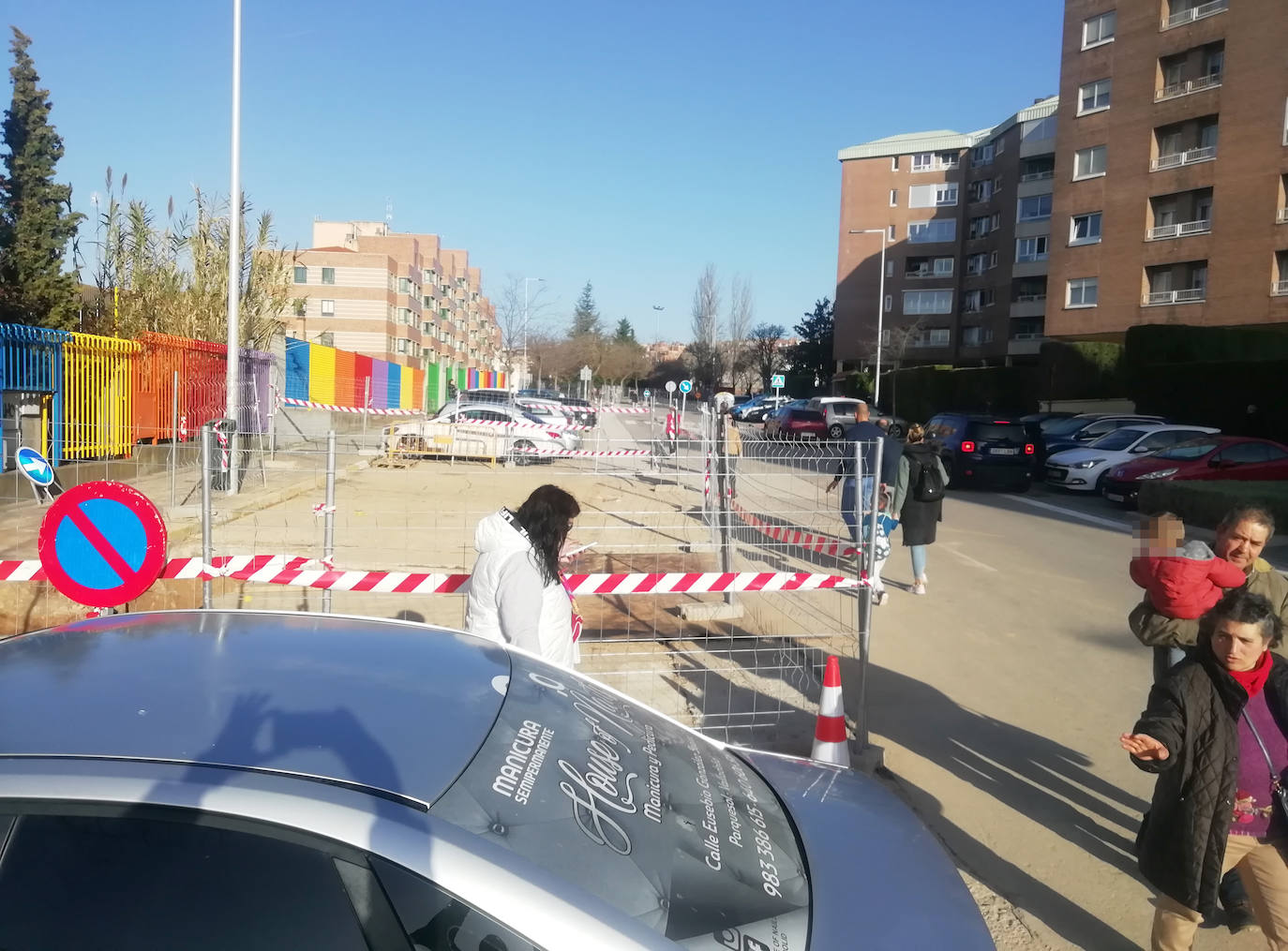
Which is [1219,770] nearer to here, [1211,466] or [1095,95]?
[1211,466]

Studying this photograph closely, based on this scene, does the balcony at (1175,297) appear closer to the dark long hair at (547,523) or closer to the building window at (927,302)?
the building window at (927,302)

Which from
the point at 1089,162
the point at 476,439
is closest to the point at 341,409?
the point at 476,439

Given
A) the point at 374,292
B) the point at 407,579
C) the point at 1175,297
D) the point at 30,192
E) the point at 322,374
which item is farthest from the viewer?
the point at 374,292

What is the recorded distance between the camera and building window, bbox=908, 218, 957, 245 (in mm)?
66125

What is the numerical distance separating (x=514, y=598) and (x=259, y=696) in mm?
2032

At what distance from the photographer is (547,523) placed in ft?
13.6

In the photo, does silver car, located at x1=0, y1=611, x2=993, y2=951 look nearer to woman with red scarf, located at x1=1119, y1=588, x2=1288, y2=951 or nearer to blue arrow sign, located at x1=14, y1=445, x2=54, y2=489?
woman with red scarf, located at x1=1119, y1=588, x2=1288, y2=951

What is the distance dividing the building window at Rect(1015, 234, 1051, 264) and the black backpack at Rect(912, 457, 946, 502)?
5258cm

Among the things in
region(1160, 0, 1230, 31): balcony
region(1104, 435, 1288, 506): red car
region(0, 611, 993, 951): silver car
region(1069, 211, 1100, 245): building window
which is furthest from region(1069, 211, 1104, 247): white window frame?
region(0, 611, 993, 951): silver car

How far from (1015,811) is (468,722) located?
383cm

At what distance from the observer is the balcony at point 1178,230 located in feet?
113

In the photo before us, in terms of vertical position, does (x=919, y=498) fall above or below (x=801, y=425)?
A: below

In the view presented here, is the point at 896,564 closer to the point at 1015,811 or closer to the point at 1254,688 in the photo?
the point at 1015,811

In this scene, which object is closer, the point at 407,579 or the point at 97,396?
the point at 407,579
